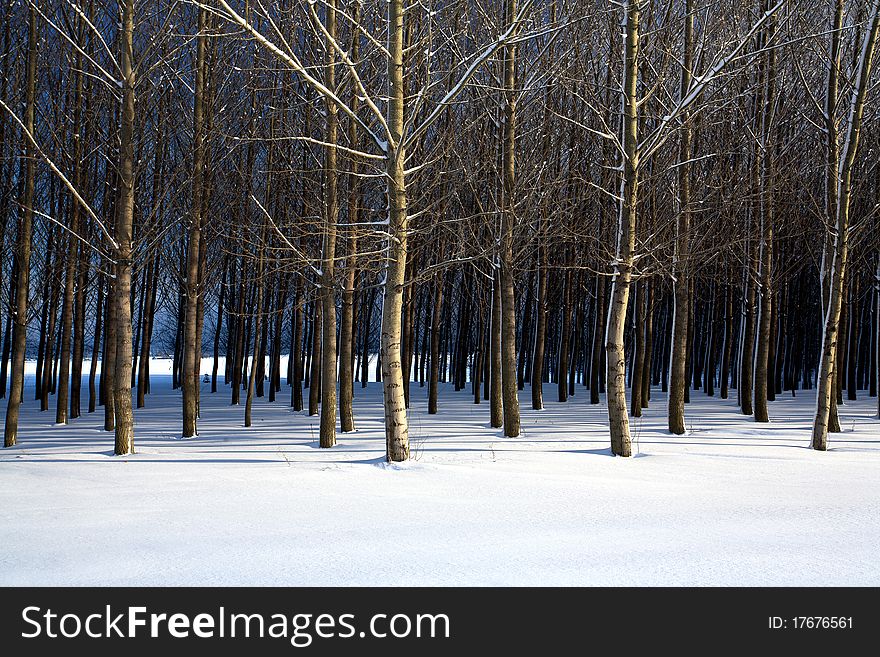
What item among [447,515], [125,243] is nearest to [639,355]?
[125,243]

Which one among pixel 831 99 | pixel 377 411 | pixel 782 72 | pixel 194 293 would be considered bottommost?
pixel 377 411

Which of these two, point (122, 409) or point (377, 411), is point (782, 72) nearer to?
point (377, 411)

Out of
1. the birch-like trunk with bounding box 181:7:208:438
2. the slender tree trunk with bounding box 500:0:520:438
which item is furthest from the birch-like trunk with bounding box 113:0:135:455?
the slender tree trunk with bounding box 500:0:520:438

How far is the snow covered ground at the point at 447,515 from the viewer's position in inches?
162

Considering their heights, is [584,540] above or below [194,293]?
below

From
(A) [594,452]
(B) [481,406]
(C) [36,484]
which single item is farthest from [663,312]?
(C) [36,484]

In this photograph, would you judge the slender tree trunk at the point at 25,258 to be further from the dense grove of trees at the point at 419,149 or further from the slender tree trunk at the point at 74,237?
the slender tree trunk at the point at 74,237

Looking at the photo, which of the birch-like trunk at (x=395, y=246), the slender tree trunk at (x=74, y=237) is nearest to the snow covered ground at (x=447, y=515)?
the birch-like trunk at (x=395, y=246)

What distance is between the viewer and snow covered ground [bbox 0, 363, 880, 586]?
4.11 metres

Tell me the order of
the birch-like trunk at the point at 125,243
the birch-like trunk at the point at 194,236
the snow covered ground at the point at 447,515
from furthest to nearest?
the birch-like trunk at the point at 194,236, the birch-like trunk at the point at 125,243, the snow covered ground at the point at 447,515

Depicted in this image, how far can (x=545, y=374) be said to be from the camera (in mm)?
41125

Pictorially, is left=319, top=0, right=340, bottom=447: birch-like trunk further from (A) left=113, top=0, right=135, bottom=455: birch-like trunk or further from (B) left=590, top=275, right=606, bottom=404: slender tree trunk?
(B) left=590, top=275, right=606, bottom=404: slender tree trunk

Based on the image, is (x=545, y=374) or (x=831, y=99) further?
(x=545, y=374)

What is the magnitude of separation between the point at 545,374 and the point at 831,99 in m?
30.8
